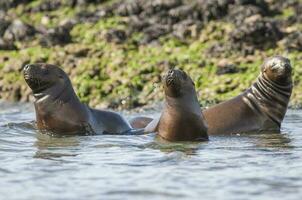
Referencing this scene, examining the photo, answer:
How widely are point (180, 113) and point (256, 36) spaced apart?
7.56 metres

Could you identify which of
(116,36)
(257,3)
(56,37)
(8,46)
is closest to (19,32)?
(8,46)

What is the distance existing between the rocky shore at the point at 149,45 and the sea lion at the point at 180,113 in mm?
4925

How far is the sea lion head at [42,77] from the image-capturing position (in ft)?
37.6

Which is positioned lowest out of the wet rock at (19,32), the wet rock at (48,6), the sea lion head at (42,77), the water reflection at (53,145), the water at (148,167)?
the water at (148,167)

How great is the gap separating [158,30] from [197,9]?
94 cm

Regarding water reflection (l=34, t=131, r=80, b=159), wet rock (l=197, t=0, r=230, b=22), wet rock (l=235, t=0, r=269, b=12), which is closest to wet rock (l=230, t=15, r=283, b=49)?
wet rock (l=235, t=0, r=269, b=12)

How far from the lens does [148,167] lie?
27.0 feet

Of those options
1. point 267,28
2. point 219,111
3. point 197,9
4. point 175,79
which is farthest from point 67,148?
point 197,9

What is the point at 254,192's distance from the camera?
23.0 feet

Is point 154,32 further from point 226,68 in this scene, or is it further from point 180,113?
point 180,113

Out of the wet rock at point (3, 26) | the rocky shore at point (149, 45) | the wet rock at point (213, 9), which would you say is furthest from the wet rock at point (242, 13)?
the wet rock at point (3, 26)

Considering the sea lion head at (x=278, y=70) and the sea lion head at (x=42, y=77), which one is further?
the sea lion head at (x=278, y=70)

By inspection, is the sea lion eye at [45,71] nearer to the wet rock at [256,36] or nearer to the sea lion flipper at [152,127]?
the sea lion flipper at [152,127]

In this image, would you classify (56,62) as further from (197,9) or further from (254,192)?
(254,192)
